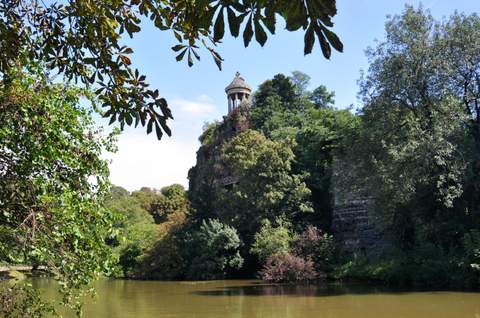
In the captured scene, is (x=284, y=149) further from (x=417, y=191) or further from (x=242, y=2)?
(x=242, y=2)

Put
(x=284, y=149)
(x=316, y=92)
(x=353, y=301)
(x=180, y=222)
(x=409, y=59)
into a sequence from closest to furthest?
1. (x=353, y=301)
2. (x=409, y=59)
3. (x=284, y=149)
4. (x=180, y=222)
5. (x=316, y=92)

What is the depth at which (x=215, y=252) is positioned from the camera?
82.8 feet

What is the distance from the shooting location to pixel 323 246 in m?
22.1

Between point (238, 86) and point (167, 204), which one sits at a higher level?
point (238, 86)

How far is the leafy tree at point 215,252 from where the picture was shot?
24.8 meters

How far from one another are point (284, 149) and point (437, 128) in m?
9.41

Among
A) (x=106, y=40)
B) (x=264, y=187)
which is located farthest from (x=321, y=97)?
(x=106, y=40)

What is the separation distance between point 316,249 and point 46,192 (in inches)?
677

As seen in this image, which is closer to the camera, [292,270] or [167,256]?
[292,270]

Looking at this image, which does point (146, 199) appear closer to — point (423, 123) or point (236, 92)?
point (236, 92)

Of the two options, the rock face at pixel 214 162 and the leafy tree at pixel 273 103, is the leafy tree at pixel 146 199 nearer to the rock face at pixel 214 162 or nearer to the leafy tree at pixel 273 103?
the rock face at pixel 214 162

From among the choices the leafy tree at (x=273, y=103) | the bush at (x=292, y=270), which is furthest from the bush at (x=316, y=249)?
the leafy tree at (x=273, y=103)

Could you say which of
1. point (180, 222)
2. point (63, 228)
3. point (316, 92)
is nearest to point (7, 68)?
point (63, 228)

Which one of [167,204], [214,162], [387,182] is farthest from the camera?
[167,204]
